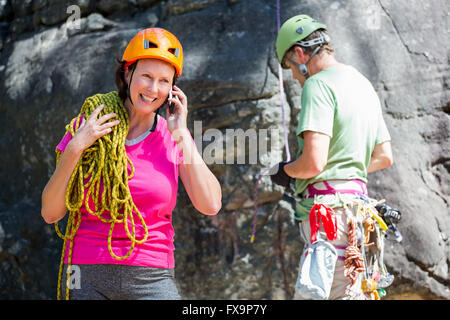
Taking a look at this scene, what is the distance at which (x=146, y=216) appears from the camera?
2.27 metres

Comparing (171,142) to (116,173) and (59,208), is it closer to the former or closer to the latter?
(116,173)

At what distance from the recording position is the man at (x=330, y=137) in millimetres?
2797

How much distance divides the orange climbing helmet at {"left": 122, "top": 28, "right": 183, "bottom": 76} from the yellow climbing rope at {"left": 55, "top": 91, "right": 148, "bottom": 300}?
32 cm

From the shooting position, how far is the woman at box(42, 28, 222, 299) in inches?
86.2

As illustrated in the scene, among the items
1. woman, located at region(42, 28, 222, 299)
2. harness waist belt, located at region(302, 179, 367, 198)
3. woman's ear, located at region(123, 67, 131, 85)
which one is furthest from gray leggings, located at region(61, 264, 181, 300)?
harness waist belt, located at region(302, 179, 367, 198)

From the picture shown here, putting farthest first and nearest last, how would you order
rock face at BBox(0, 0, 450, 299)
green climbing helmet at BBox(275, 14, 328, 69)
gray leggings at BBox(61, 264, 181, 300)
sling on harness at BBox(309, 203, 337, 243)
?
1. rock face at BBox(0, 0, 450, 299)
2. green climbing helmet at BBox(275, 14, 328, 69)
3. sling on harness at BBox(309, 203, 337, 243)
4. gray leggings at BBox(61, 264, 181, 300)

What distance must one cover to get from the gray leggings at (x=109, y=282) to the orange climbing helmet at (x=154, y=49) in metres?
0.90

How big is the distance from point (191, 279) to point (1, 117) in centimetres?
255

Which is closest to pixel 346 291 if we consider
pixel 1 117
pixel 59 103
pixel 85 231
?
pixel 85 231

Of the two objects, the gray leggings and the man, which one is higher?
the man

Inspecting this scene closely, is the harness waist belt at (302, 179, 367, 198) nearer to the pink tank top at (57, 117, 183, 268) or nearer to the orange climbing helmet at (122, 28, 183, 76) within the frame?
the pink tank top at (57, 117, 183, 268)

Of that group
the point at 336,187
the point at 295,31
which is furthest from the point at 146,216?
the point at 295,31

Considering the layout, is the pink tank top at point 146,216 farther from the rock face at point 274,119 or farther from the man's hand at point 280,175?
the rock face at point 274,119

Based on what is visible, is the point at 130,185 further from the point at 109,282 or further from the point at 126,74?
the point at 126,74
